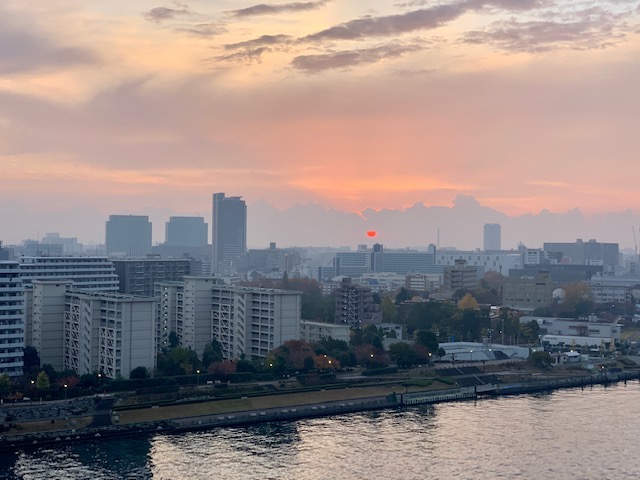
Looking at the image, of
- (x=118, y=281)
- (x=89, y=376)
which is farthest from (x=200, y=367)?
(x=118, y=281)

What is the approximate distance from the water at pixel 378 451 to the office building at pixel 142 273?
25475 millimetres

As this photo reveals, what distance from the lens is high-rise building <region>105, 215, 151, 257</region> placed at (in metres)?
130

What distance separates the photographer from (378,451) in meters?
25.6

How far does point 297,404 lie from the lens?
3241cm

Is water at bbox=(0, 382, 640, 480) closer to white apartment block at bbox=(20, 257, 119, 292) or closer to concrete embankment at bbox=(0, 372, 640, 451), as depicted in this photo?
concrete embankment at bbox=(0, 372, 640, 451)

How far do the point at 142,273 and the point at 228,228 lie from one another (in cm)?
8645

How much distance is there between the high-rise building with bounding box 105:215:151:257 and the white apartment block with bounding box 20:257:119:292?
80.8m

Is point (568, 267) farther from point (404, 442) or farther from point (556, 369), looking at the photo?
point (404, 442)

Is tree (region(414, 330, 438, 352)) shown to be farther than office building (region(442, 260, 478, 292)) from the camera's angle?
No

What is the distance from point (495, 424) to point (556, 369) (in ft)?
47.5

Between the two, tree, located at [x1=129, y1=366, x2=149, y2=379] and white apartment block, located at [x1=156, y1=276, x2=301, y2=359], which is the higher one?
white apartment block, located at [x1=156, y1=276, x2=301, y2=359]

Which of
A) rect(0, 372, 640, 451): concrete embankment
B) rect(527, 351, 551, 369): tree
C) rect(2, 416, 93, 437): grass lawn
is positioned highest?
rect(527, 351, 551, 369): tree

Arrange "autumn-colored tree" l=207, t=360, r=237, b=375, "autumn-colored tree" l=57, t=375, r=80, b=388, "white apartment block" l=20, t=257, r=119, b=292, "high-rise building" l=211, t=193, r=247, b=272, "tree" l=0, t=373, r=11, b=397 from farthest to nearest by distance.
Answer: "high-rise building" l=211, t=193, r=247, b=272
"white apartment block" l=20, t=257, r=119, b=292
"autumn-colored tree" l=207, t=360, r=237, b=375
"autumn-colored tree" l=57, t=375, r=80, b=388
"tree" l=0, t=373, r=11, b=397

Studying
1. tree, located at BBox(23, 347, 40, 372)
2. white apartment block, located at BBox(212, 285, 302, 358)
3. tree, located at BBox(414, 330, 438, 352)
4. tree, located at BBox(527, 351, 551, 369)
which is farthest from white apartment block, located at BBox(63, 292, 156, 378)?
tree, located at BBox(527, 351, 551, 369)
